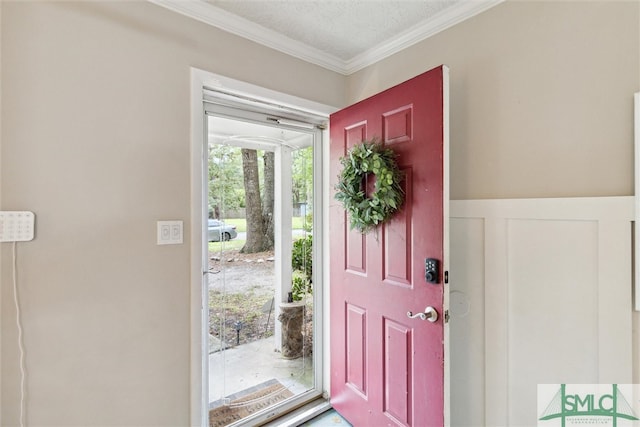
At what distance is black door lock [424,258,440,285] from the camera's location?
4.22 ft

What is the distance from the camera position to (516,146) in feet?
4.28

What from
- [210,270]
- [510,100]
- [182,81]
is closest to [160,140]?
[182,81]

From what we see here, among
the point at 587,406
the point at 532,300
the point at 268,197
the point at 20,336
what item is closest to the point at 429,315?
the point at 532,300

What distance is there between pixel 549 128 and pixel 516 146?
0.13m

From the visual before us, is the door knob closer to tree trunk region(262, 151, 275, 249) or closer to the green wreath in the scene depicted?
the green wreath

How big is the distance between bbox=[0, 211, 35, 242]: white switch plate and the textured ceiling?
1.26 m

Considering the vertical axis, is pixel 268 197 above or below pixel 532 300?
above

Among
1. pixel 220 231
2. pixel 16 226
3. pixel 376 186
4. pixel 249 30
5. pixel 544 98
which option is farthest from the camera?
pixel 220 231

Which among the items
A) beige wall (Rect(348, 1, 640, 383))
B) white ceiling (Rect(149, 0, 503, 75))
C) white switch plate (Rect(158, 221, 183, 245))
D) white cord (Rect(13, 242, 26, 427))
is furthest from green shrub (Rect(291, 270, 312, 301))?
white ceiling (Rect(149, 0, 503, 75))

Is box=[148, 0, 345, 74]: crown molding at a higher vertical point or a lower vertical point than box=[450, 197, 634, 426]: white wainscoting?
higher

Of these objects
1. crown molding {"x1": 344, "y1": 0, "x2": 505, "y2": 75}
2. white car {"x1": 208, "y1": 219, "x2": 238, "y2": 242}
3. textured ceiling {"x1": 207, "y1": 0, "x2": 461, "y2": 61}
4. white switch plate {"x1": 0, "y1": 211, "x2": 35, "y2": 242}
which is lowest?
white car {"x1": 208, "y1": 219, "x2": 238, "y2": 242}

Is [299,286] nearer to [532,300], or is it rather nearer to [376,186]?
[376,186]

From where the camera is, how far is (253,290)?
1.94m

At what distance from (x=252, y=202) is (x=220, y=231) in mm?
278
